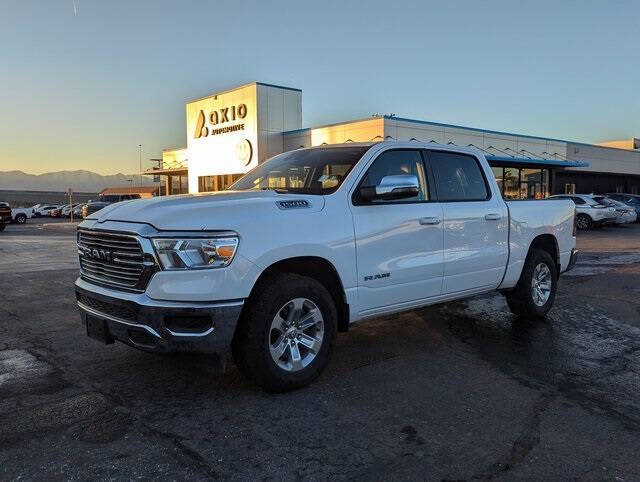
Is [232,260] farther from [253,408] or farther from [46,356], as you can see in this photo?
[46,356]

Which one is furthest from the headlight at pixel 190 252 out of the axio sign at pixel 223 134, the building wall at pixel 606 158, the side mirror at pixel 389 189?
the building wall at pixel 606 158

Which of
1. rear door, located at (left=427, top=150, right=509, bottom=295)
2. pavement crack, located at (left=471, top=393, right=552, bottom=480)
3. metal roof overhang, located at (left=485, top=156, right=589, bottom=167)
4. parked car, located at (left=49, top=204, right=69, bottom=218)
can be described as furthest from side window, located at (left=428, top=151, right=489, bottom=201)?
parked car, located at (left=49, top=204, right=69, bottom=218)

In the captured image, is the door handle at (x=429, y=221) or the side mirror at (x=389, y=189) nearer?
the side mirror at (x=389, y=189)

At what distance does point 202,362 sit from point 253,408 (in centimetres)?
51

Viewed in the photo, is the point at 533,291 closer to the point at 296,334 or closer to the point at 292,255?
the point at 296,334

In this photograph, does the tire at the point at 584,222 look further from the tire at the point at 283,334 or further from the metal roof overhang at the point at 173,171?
the metal roof overhang at the point at 173,171

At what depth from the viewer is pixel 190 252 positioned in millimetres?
3908

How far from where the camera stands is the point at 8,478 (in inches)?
121

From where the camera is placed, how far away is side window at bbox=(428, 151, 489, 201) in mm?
5719

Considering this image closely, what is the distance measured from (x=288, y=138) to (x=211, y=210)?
24.8m

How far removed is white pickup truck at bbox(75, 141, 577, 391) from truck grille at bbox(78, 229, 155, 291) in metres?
0.01

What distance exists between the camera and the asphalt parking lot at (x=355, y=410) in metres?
3.26

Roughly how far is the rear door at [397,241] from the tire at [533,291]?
1.80m

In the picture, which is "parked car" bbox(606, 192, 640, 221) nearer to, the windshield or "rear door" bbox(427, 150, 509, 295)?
"rear door" bbox(427, 150, 509, 295)
